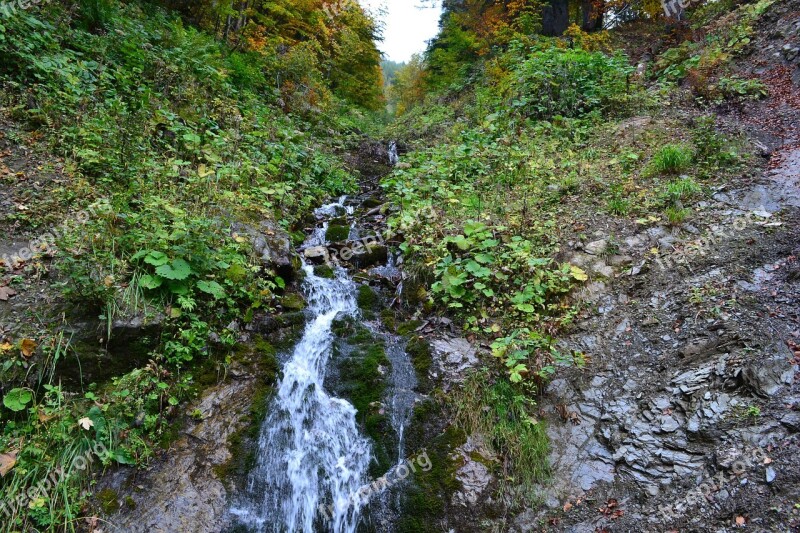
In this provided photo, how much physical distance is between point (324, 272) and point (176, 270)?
2738 millimetres

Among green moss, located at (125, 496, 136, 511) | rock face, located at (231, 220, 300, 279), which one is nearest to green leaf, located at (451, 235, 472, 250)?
rock face, located at (231, 220, 300, 279)

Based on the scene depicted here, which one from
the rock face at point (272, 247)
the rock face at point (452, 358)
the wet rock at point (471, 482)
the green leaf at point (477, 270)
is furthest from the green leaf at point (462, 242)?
the wet rock at point (471, 482)

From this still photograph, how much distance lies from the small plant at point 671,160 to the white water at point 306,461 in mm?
6365

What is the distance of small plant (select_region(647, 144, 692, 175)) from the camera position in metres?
6.87

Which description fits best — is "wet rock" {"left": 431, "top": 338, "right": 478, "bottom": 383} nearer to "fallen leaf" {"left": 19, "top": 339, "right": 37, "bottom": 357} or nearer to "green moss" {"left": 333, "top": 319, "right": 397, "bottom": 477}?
"green moss" {"left": 333, "top": 319, "right": 397, "bottom": 477}

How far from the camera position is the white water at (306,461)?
4387 mm

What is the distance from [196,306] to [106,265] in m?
1.06

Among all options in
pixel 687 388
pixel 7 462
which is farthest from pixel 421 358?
pixel 7 462

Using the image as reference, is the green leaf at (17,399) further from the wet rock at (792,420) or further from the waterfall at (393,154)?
the waterfall at (393,154)

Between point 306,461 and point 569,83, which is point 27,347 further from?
point 569,83

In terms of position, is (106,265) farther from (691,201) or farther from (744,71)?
(744,71)

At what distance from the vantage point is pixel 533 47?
1119 cm

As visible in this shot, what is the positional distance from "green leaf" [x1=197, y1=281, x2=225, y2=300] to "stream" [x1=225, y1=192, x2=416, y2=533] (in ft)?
4.16

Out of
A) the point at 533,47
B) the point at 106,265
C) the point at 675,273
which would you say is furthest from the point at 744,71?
the point at 106,265
